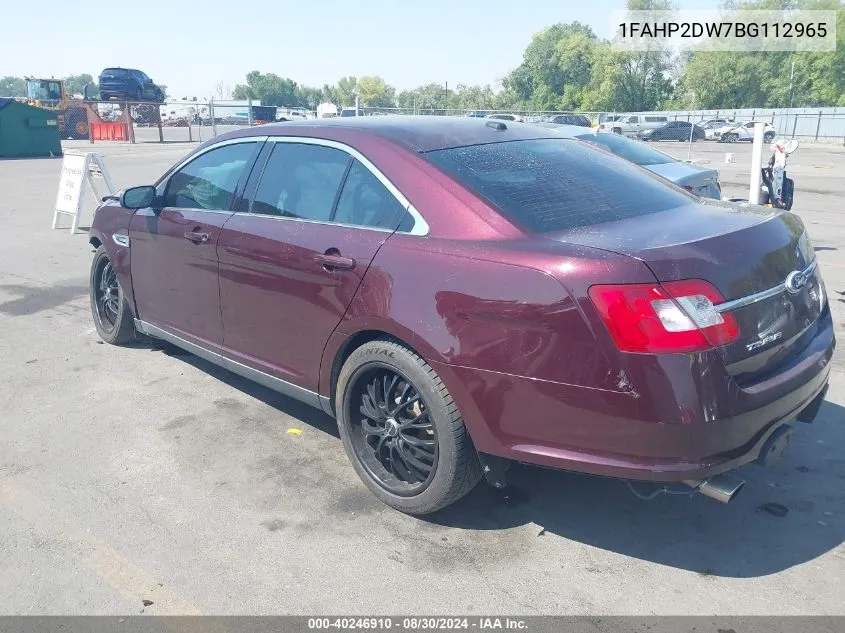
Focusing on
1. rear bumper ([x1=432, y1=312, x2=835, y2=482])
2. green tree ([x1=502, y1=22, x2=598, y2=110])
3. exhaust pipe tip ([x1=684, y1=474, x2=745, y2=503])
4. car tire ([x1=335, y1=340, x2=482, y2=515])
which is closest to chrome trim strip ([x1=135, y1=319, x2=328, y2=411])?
car tire ([x1=335, y1=340, x2=482, y2=515])

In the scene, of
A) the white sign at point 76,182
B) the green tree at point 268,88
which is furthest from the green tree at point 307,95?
the white sign at point 76,182

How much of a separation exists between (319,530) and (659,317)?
1752mm

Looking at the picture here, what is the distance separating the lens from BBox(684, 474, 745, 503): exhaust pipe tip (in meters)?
2.73

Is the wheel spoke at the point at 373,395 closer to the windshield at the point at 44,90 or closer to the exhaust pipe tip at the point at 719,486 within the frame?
the exhaust pipe tip at the point at 719,486

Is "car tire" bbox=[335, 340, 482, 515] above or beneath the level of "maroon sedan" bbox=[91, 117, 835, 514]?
beneath

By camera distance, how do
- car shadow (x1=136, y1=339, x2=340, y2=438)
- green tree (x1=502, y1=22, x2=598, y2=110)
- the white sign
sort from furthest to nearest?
green tree (x1=502, y1=22, x2=598, y2=110)
the white sign
car shadow (x1=136, y1=339, x2=340, y2=438)

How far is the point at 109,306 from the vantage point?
19.0 feet

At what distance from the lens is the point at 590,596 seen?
9.19 ft

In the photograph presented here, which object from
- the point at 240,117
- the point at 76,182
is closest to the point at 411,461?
the point at 76,182

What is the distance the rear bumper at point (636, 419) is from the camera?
2572 mm

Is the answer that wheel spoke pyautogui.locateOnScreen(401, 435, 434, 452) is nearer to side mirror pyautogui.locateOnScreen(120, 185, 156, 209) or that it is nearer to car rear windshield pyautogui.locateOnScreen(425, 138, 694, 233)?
car rear windshield pyautogui.locateOnScreen(425, 138, 694, 233)

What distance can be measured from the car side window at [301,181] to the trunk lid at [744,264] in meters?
1.31

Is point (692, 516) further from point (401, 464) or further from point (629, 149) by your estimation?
point (629, 149)

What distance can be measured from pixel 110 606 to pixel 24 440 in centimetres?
181
